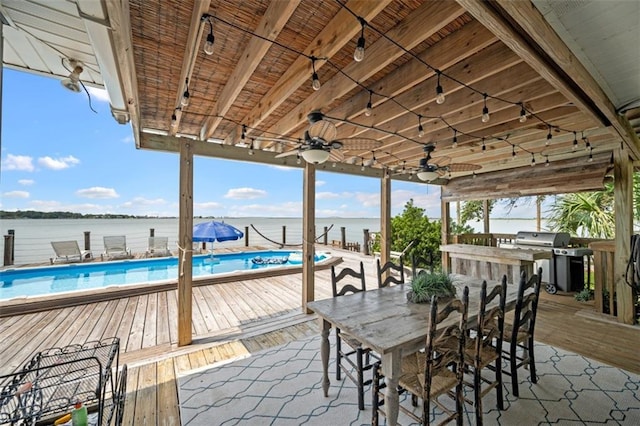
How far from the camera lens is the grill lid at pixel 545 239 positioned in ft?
15.5

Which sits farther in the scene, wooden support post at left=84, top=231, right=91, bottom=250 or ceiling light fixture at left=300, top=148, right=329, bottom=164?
wooden support post at left=84, top=231, right=91, bottom=250

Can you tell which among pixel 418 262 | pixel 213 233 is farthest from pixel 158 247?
pixel 418 262

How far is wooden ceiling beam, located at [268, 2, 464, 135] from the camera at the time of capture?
1438 mm

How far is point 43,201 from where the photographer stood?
12703mm

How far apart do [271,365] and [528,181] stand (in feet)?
17.5

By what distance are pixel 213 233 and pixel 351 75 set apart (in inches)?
223

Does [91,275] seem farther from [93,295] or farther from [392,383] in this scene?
[392,383]

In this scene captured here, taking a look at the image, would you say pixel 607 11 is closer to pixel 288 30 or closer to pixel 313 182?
pixel 288 30

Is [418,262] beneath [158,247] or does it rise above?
above

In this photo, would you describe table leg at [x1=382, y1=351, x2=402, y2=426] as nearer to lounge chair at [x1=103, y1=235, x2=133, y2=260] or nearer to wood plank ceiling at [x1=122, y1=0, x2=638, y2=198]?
wood plank ceiling at [x1=122, y1=0, x2=638, y2=198]

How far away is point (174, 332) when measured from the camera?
3338mm

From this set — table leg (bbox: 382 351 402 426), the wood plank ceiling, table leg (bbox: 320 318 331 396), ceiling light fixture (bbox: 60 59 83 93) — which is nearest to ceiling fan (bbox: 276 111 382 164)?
the wood plank ceiling

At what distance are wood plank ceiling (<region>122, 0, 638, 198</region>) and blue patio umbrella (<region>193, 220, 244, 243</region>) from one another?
11.3ft

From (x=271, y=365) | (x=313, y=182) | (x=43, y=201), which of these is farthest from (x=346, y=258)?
(x=43, y=201)
